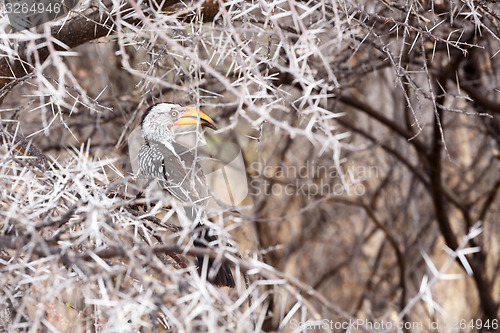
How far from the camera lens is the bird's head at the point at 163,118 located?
2.49 metres

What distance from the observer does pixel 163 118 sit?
251 centimetres

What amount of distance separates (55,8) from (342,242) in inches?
211

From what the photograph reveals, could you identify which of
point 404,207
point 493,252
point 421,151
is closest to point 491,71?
point 421,151

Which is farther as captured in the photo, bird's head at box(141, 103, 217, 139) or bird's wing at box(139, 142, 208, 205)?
bird's head at box(141, 103, 217, 139)

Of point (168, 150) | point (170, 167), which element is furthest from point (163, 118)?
point (170, 167)

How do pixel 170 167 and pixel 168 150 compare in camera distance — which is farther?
pixel 168 150

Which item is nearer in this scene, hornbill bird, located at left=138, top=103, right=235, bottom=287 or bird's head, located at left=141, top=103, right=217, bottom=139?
hornbill bird, located at left=138, top=103, right=235, bottom=287

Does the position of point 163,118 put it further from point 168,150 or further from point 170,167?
point 170,167

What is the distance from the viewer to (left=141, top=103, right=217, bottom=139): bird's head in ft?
8.17

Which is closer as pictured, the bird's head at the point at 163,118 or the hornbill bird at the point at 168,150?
the hornbill bird at the point at 168,150

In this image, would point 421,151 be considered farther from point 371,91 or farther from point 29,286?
point 29,286

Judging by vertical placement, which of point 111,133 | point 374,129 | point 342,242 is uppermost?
point 111,133

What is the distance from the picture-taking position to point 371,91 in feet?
19.7

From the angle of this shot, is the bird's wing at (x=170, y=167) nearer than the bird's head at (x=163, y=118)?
Yes
